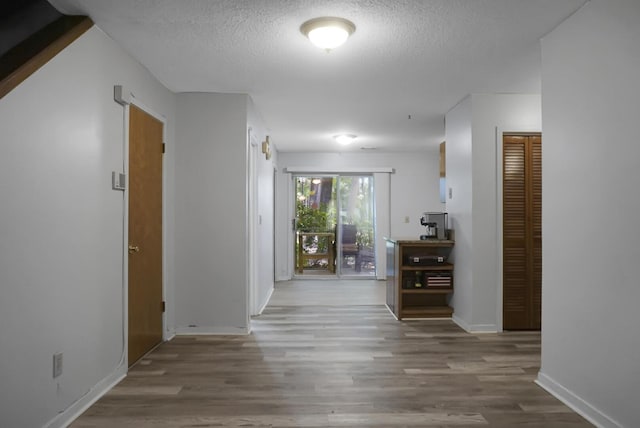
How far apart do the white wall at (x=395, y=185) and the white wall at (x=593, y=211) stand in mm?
5231

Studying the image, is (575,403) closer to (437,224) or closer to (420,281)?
(420,281)

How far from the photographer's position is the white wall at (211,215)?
13.8 feet

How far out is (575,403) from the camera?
252 cm

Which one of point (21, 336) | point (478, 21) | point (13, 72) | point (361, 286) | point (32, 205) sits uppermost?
point (478, 21)

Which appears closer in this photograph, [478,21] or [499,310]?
[478,21]

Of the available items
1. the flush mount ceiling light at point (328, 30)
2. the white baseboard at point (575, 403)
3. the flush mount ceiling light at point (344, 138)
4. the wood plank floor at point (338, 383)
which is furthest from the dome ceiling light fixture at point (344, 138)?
the white baseboard at point (575, 403)

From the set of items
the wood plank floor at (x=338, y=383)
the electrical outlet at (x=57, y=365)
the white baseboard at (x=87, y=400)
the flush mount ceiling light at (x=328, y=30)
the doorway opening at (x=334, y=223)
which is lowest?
the wood plank floor at (x=338, y=383)

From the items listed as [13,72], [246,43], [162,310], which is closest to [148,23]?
[246,43]

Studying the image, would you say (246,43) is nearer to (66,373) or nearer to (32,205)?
(32,205)

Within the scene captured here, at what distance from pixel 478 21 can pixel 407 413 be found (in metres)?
2.42

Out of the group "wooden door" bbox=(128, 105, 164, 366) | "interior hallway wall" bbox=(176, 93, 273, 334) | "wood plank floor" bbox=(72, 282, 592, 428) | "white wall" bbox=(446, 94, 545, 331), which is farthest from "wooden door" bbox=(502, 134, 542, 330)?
"wooden door" bbox=(128, 105, 164, 366)

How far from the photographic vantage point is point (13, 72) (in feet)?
6.53

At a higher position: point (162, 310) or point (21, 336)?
point (21, 336)

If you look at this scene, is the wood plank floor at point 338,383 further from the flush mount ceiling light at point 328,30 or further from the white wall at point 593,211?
the flush mount ceiling light at point 328,30
